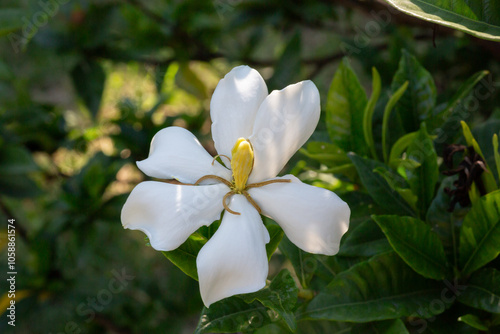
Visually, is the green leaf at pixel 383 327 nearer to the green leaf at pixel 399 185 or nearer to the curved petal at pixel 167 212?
the green leaf at pixel 399 185

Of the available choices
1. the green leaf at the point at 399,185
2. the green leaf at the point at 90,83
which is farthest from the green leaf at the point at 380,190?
the green leaf at the point at 90,83

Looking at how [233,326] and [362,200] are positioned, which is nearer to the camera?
[233,326]

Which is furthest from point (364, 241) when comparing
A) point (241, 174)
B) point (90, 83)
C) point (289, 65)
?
point (90, 83)

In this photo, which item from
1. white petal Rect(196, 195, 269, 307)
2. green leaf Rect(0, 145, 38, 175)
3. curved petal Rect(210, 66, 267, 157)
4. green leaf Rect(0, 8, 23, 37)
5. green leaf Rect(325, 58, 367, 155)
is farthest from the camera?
green leaf Rect(0, 145, 38, 175)

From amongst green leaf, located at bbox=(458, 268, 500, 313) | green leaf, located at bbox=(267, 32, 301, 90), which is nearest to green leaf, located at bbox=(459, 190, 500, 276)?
green leaf, located at bbox=(458, 268, 500, 313)

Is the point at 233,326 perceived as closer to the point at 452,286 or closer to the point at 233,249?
the point at 233,249

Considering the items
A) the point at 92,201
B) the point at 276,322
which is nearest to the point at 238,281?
the point at 276,322

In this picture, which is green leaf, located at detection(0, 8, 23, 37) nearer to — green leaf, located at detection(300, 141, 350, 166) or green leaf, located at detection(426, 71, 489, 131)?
green leaf, located at detection(300, 141, 350, 166)
